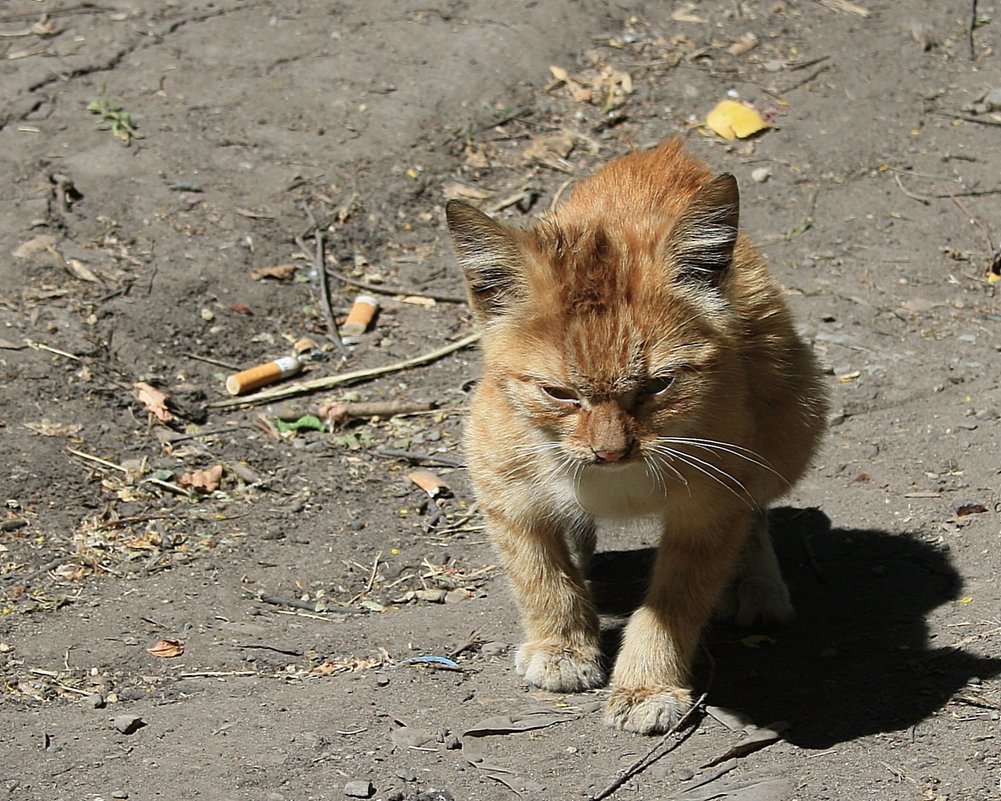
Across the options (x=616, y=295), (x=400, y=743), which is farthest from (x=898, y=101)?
(x=400, y=743)

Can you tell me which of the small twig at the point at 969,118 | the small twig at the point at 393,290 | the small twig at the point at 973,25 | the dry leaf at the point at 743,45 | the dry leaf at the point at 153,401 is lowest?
the small twig at the point at 393,290

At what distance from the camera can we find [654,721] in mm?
4227

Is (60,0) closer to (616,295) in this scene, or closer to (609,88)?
(609,88)

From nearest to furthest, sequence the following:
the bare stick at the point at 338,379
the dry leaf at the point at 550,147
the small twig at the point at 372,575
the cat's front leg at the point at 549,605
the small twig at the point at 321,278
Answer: the cat's front leg at the point at 549,605 → the small twig at the point at 372,575 → the bare stick at the point at 338,379 → the small twig at the point at 321,278 → the dry leaf at the point at 550,147

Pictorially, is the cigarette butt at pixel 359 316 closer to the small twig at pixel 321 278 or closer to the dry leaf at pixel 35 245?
the small twig at pixel 321 278

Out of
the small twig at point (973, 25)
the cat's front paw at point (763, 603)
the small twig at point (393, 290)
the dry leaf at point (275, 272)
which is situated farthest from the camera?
the small twig at point (973, 25)

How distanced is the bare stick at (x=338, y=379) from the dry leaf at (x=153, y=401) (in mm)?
279

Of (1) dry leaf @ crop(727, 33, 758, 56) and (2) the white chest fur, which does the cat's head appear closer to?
(2) the white chest fur

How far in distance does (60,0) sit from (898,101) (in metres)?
6.03

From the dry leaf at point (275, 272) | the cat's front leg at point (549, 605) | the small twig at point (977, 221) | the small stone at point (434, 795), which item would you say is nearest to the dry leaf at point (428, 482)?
the cat's front leg at point (549, 605)

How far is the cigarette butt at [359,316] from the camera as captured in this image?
729 centimetres

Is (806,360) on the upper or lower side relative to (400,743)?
upper

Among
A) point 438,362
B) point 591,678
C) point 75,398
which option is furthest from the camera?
point 438,362

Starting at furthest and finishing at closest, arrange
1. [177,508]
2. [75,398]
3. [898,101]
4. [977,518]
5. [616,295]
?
[898,101]
[75,398]
[177,508]
[977,518]
[616,295]
